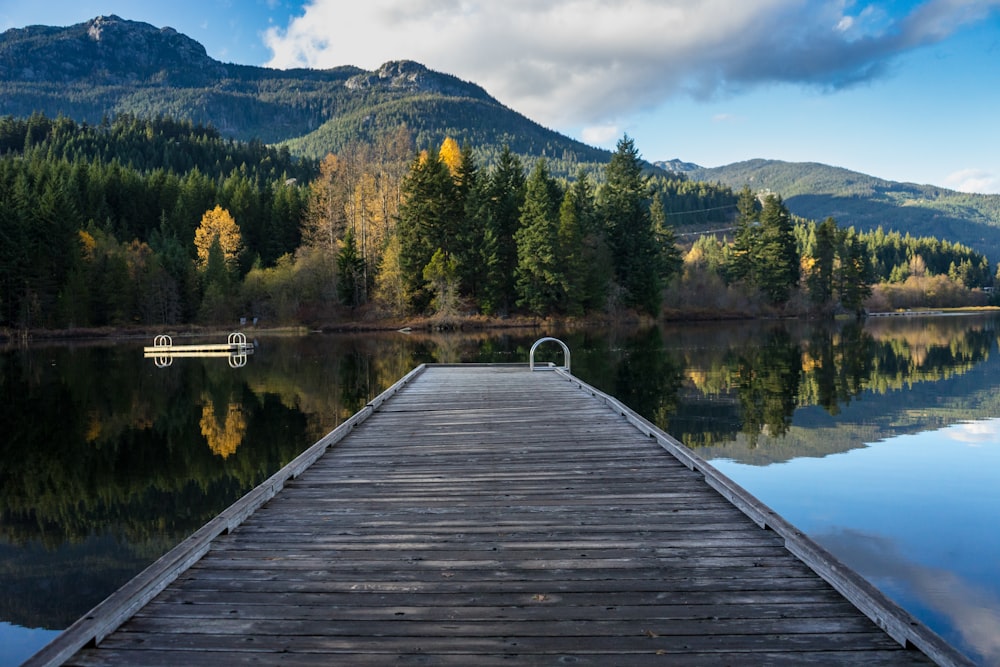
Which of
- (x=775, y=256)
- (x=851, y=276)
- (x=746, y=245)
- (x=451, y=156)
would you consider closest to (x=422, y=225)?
(x=451, y=156)

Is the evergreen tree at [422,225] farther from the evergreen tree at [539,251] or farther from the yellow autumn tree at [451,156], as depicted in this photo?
the evergreen tree at [539,251]

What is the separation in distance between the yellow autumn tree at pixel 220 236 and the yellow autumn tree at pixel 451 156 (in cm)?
2102

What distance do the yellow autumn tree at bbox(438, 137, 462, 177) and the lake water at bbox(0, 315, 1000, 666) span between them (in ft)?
119

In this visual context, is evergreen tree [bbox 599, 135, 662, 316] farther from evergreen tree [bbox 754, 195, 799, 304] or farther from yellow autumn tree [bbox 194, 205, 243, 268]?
yellow autumn tree [bbox 194, 205, 243, 268]

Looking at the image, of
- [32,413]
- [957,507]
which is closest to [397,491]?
[957,507]

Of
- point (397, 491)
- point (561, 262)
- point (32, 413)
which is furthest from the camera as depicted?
point (561, 262)

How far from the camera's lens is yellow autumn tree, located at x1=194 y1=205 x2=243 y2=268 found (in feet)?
208

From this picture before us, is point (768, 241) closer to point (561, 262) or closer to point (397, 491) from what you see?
point (561, 262)

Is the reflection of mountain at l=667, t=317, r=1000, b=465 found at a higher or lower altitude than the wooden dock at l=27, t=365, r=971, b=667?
lower

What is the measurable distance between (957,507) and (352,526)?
8.11 m

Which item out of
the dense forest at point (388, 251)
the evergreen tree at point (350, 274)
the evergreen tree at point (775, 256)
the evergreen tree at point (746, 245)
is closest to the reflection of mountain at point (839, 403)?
the dense forest at point (388, 251)

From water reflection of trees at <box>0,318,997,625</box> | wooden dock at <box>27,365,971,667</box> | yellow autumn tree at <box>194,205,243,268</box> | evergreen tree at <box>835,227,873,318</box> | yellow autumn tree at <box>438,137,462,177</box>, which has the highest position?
yellow autumn tree at <box>438,137,462,177</box>

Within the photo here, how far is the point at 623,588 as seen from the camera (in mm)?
4086

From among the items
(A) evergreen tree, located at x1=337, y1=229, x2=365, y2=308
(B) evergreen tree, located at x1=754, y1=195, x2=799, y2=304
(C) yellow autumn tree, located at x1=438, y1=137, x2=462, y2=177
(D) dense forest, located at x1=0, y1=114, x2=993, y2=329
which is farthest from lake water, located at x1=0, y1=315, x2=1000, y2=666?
(B) evergreen tree, located at x1=754, y1=195, x2=799, y2=304
